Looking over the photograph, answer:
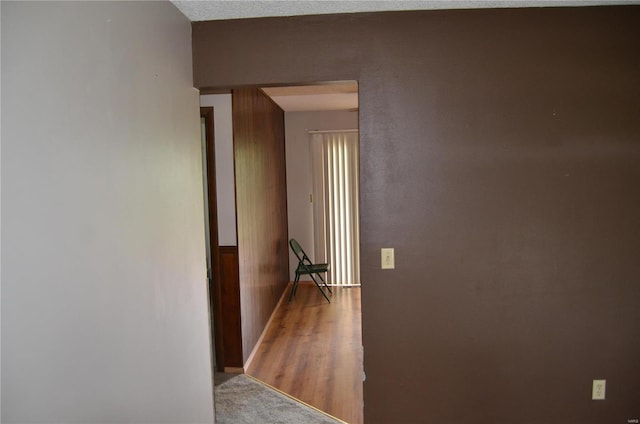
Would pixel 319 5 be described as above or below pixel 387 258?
above

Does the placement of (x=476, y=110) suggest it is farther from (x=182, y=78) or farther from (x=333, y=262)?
(x=333, y=262)

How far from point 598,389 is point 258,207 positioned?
323 cm

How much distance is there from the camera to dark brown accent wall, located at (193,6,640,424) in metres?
2.46

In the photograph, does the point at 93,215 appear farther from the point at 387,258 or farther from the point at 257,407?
the point at 257,407

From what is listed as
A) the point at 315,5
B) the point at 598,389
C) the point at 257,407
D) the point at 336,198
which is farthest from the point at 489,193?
the point at 336,198

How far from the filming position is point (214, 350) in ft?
13.0

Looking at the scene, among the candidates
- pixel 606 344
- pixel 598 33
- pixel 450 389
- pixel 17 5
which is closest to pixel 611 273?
pixel 606 344

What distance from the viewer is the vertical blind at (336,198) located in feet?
22.3

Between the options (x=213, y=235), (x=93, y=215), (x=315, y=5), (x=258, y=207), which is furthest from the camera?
(x=258, y=207)

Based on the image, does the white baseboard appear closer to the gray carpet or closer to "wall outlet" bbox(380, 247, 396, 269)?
the gray carpet

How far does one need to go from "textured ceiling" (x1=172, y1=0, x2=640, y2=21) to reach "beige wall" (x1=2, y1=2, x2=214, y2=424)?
0.16m

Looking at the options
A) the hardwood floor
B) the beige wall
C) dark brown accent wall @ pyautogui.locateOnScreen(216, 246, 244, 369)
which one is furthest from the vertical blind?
the beige wall

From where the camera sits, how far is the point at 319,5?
2.36 metres

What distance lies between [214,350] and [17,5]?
3172mm
